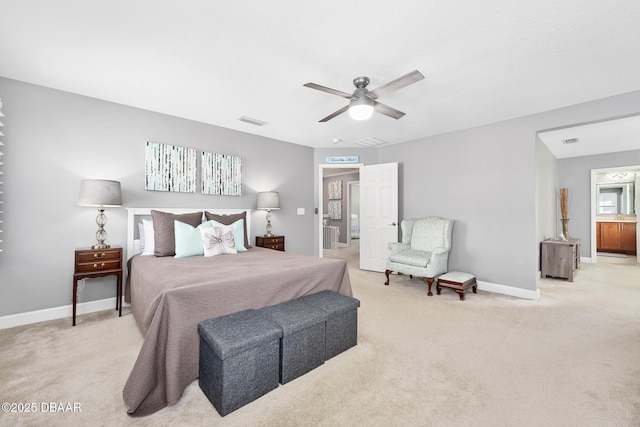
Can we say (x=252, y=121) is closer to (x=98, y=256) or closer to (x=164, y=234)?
(x=164, y=234)

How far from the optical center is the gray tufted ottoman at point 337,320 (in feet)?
7.17

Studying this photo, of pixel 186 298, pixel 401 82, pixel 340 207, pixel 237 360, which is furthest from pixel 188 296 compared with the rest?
pixel 340 207

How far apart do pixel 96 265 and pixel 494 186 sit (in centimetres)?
530

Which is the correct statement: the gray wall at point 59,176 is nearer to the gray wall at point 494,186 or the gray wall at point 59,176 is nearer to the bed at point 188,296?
the bed at point 188,296

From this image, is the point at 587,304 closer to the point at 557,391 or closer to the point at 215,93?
the point at 557,391

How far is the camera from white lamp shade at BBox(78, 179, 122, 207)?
9.57 feet

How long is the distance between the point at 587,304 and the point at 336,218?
648 cm

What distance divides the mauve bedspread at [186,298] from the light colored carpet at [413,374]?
0.51 ft

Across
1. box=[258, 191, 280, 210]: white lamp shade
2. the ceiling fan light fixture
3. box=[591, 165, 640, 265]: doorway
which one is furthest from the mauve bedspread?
box=[591, 165, 640, 265]: doorway

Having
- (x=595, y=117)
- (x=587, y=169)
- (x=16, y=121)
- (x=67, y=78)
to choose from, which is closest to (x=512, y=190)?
(x=595, y=117)

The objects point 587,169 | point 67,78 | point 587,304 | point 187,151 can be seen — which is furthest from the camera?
point 587,169

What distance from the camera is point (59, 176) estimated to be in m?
3.08

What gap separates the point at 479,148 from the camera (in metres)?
4.29

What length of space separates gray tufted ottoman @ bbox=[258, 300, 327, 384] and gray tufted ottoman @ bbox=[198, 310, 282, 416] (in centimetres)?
6
